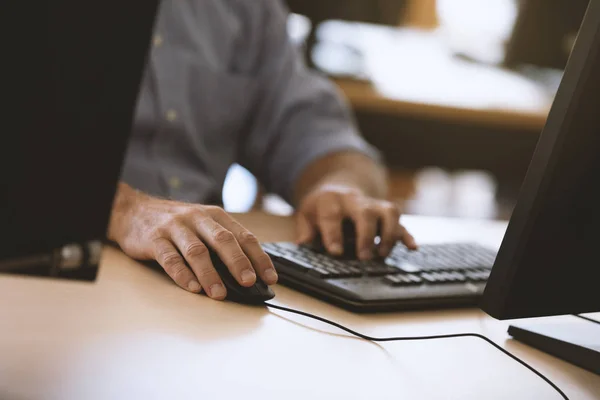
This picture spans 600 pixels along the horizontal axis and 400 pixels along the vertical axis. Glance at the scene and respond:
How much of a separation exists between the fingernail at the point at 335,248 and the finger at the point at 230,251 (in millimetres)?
167

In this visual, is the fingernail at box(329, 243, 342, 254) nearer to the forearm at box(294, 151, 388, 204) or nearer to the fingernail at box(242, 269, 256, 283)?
the fingernail at box(242, 269, 256, 283)

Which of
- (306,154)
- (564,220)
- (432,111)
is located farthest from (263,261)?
(432,111)

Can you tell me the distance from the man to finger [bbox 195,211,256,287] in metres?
0.26

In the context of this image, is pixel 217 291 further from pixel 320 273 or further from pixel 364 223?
pixel 364 223

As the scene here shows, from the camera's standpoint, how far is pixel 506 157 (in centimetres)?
241

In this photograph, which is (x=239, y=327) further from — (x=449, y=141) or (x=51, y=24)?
(x=449, y=141)

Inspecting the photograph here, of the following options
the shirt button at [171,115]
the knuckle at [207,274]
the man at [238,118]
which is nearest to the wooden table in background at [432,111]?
the man at [238,118]

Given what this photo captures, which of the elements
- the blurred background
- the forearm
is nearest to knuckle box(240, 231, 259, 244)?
the forearm

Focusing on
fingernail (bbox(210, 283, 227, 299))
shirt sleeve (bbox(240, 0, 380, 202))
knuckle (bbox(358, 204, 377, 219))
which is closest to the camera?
fingernail (bbox(210, 283, 227, 299))

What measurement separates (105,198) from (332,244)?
402 millimetres

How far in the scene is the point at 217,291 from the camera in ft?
2.07

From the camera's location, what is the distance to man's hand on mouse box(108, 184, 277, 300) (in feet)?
2.10

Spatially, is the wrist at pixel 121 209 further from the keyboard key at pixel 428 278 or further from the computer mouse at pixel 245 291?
the keyboard key at pixel 428 278

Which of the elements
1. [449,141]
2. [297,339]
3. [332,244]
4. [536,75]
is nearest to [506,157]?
[449,141]
